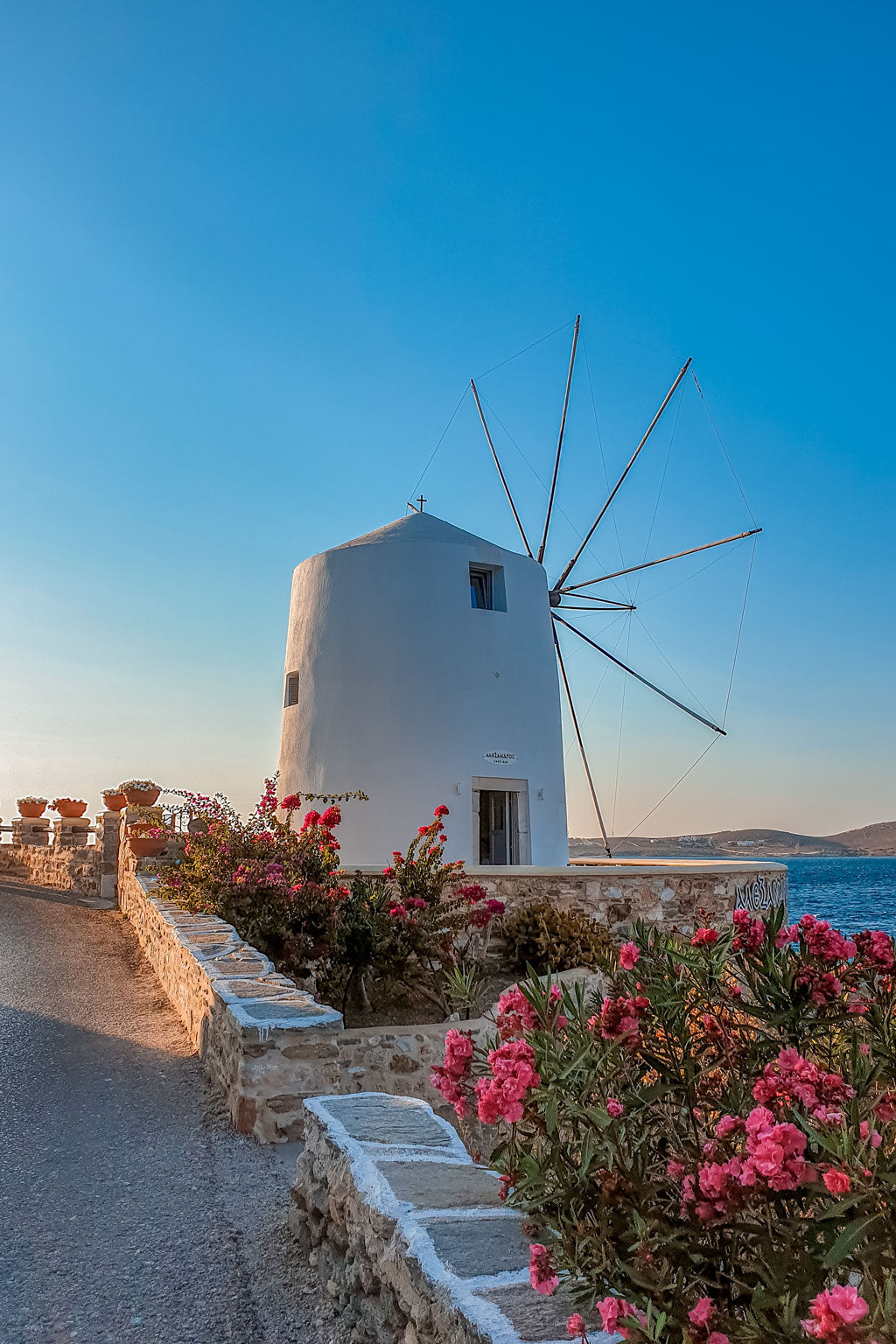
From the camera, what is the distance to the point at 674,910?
10.3m

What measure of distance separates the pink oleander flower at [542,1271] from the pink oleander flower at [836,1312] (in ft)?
2.03

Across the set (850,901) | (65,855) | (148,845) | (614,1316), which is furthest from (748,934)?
(850,901)

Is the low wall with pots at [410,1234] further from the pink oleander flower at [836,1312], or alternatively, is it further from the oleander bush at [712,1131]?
the pink oleander flower at [836,1312]

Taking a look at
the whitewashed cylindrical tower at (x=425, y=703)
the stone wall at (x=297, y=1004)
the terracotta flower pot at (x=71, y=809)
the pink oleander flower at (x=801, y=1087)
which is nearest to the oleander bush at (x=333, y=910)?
the stone wall at (x=297, y=1004)

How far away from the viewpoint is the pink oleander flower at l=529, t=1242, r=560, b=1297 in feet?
5.87

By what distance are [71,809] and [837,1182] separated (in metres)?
15.8

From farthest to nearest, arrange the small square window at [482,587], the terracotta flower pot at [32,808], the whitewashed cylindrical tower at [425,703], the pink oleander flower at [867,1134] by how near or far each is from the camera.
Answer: the terracotta flower pot at [32,808]
the small square window at [482,587]
the whitewashed cylindrical tower at [425,703]
the pink oleander flower at [867,1134]

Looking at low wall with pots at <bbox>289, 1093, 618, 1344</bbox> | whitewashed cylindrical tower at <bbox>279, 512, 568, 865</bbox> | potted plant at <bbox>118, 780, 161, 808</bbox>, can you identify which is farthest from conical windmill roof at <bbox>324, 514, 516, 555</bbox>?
low wall with pots at <bbox>289, 1093, 618, 1344</bbox>

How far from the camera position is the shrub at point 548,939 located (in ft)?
28.3

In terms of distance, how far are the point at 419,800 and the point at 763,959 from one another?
10.8 m

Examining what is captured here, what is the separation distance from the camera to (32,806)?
16.3 metres

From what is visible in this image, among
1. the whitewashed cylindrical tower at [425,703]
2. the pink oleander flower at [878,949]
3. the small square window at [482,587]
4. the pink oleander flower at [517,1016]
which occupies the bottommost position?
the pink oleander flower at [517,1016]

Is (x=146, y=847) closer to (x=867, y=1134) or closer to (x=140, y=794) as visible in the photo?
(x=140, y=794)

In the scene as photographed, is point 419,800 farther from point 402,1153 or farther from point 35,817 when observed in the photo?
point 402,1153
